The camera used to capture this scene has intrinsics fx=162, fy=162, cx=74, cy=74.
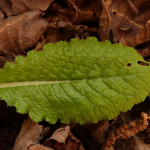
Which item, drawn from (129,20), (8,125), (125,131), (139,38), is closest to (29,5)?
(129,20)

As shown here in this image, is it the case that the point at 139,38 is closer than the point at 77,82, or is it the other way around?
the point at 77,82

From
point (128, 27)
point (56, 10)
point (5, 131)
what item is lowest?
point (5, 131)

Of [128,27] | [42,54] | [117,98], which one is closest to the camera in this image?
[117,98]

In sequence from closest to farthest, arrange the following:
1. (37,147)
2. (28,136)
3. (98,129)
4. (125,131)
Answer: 1. (37,147)
2. (28,136)
3. (125,131)
4. (98,129)

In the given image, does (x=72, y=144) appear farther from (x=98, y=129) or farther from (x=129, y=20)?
(x=129, y=20)

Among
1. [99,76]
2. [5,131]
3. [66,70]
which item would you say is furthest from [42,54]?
[5,131]

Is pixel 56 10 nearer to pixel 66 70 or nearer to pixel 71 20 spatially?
pixel 71 20

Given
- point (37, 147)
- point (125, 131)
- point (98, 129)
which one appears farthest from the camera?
point (98, 129)
